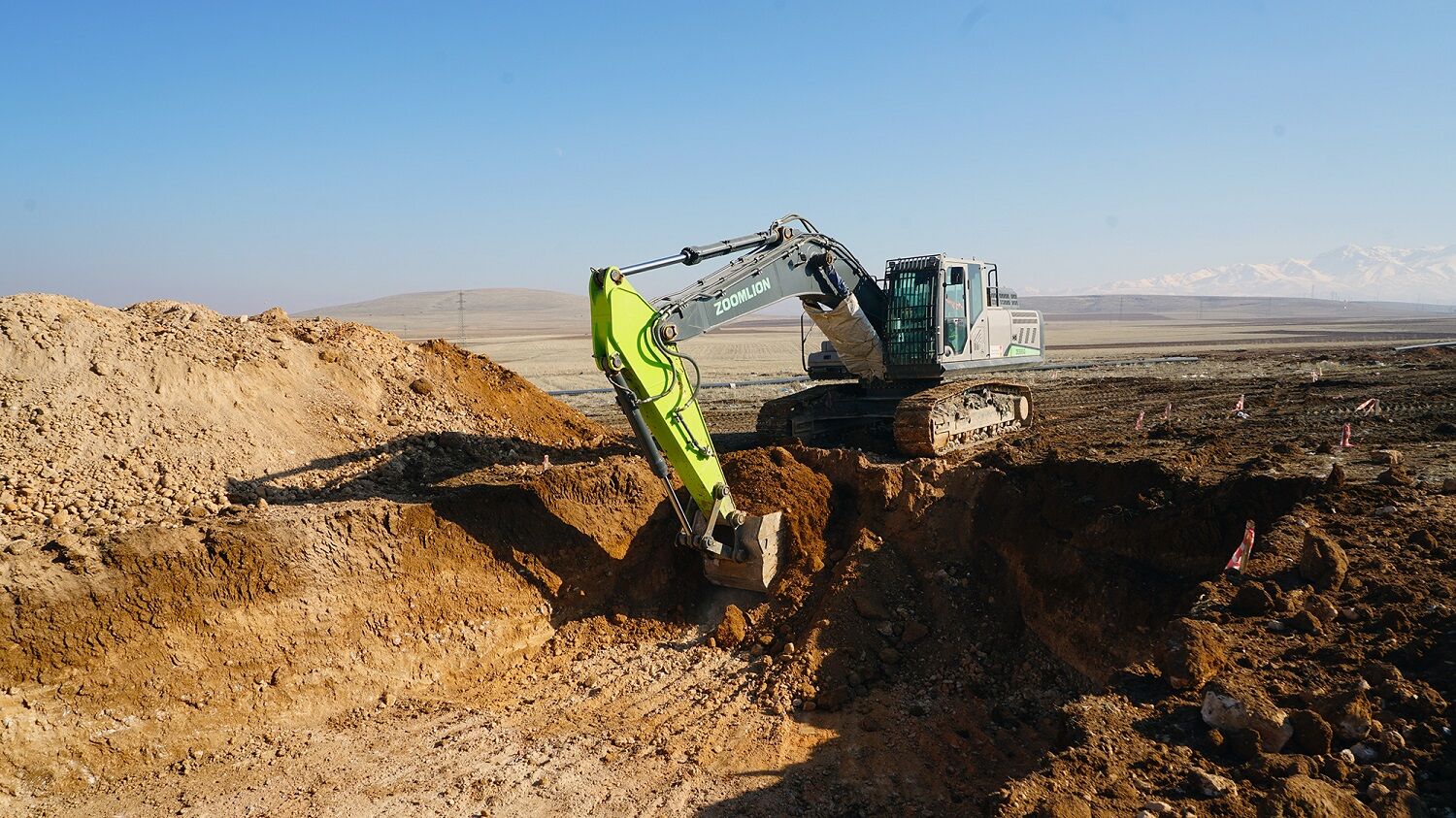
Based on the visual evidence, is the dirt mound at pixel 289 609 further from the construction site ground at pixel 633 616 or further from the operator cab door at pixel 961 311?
the operator cab door at pixel 961 311

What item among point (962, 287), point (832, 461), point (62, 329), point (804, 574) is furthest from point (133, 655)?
point (962, 287)

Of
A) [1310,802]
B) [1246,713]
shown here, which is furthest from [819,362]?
[1310,802]

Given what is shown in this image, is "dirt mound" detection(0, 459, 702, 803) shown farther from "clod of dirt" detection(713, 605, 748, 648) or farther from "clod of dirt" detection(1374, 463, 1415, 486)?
"clod of dirt" detection(1374, 463, 1415, 486)

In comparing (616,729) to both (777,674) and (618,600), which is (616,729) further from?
(618,600)

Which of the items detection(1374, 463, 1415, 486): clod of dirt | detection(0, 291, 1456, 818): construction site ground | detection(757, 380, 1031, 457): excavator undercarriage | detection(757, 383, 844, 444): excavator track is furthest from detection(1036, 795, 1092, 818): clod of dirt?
detection(757, 383, 844, 444): excavator track

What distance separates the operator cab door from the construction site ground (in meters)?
2.08

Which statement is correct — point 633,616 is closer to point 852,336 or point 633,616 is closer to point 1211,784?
point 852,336

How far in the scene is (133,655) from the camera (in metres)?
7.45

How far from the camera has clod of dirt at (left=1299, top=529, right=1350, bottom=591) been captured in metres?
6.81

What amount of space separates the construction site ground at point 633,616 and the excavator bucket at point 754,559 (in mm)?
234

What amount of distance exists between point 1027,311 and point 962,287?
1.98m

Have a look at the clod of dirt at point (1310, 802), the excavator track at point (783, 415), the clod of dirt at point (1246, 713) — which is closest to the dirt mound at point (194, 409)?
the excavator track at point (783, 415)

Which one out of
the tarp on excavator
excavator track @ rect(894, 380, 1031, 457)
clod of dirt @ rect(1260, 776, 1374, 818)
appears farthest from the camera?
the tarp on excavator

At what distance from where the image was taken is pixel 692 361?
8469mm
